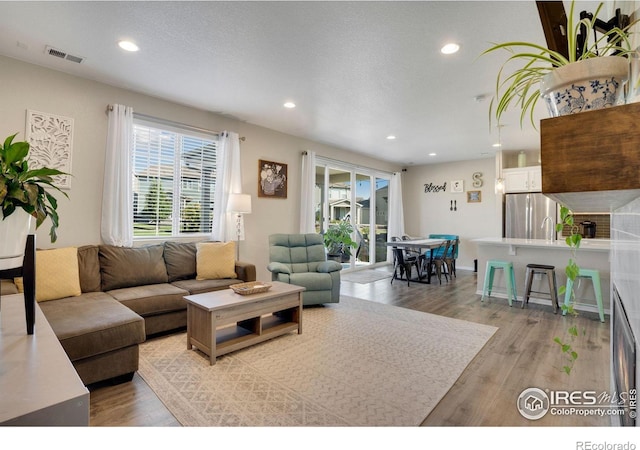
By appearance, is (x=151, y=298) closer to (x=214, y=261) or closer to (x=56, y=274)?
(x=56, y=274)

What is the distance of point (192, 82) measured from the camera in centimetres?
346

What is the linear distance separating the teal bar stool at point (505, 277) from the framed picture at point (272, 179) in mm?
3466

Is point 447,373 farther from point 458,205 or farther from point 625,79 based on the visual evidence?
point 458,205

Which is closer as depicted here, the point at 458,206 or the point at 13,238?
the point at 13,238

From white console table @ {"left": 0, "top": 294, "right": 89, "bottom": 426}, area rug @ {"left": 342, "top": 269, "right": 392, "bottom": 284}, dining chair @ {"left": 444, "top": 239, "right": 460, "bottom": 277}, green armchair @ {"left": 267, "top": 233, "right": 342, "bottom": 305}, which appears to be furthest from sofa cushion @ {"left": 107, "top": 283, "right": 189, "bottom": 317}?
dining chair @ {"left": 444, "top": 239, "right": 460, "bottom": 277}

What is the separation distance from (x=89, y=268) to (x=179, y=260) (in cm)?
89

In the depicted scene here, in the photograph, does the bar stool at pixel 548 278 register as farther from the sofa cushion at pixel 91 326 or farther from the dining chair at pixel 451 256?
the sofa cushion at pixel 91 326

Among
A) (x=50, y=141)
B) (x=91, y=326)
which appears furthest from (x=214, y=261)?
(x=50, y=141)

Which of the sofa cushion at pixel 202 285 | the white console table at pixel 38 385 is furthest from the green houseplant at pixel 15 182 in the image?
the sofa cushion at pixel 202 285

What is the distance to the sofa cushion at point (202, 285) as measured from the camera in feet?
11.2

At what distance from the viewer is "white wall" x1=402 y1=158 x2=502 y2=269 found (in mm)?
7465

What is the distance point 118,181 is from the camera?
3.59 metres

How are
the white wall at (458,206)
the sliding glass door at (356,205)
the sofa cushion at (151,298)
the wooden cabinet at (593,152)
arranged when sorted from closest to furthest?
the wooden cabinet at (593,152) < the sofa cushion at (151,298) < the sliding glass door at (356,205) < the white wall at (458,206)
